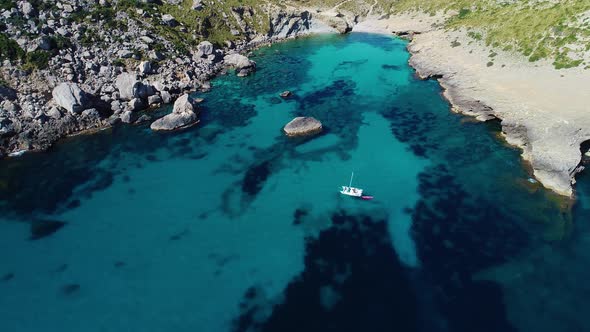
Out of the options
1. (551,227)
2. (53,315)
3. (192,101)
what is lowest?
(53,315)

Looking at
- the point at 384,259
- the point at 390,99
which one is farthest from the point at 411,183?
the point at 390,99

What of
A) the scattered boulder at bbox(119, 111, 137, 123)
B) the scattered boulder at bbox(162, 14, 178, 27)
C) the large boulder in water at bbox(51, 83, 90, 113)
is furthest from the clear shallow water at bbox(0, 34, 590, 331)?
the scattered boulder at bbox(162, 14, 178, 27)

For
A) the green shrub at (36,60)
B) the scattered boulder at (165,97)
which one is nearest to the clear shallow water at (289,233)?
the scattered boulder at (165,97)

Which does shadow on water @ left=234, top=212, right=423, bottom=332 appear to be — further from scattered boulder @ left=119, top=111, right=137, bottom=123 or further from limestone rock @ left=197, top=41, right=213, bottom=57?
limestone rock @ left=197, top=41, right=213, bottom=57

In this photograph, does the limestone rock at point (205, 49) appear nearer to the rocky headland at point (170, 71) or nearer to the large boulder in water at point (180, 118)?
the rocky headland at point (170, 71)

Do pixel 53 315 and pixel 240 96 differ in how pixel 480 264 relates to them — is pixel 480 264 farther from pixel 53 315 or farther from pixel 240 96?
pixel 240 96

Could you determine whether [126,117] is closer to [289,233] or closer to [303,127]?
[303,127]

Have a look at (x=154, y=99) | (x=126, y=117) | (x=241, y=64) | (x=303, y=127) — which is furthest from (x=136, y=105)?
(x=303, y=127)
